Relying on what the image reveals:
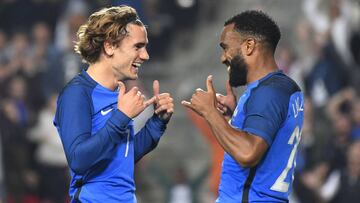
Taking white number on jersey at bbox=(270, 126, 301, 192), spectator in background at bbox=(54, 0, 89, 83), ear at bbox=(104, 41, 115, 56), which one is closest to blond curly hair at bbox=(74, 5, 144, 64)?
ear at bbox=(104, 41, 115, 56)

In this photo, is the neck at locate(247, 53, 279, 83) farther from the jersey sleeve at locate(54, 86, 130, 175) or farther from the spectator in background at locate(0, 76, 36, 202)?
the spectator in background at locate(0, 76, 36, 202)

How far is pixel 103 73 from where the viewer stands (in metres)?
5.54

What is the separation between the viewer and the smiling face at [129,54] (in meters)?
5.55

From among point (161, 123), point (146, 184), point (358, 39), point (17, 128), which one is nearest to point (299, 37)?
point (358, 39)

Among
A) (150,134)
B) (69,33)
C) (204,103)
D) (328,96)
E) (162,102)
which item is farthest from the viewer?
(69,33)

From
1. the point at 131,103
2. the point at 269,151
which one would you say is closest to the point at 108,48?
the point at 131,103

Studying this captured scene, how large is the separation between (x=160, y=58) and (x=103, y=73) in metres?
7.72

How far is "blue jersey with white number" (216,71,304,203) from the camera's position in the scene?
5.32 metres

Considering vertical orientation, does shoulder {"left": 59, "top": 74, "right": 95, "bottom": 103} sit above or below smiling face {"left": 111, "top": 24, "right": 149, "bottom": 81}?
below

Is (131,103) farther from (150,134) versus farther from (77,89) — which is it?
(150,134)

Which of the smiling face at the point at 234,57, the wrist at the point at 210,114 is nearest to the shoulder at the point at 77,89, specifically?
the wrist at the point at 210,114

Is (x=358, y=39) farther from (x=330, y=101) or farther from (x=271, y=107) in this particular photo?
(x=271, y=107)

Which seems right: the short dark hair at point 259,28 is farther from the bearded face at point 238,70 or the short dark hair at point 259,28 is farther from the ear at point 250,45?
the bearded face at point 238,70

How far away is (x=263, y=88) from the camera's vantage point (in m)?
5.38
